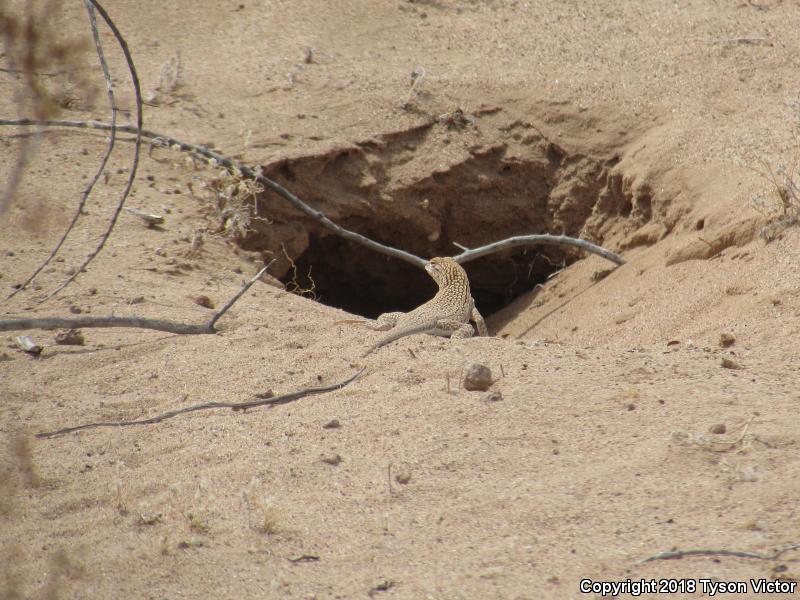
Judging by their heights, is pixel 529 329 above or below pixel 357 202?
below

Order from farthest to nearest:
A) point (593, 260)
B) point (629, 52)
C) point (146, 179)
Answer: point (629, 52) → point (593, 260) → point (146, 179)

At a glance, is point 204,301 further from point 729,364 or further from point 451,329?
point 729,364

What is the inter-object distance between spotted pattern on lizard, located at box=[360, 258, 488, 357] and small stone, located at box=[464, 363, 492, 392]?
1.22 metres

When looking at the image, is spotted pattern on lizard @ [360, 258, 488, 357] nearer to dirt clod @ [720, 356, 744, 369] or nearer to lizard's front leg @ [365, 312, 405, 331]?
lizard's front leg @ [365, 312, 405, 331]

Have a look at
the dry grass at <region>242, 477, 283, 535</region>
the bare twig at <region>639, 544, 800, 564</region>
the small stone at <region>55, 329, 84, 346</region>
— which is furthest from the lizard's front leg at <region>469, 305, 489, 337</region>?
the bare twig at <region>639, 544, 800, 564</region>

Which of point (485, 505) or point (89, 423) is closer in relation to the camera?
point (485, 505)

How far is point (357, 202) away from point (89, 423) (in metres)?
3.86

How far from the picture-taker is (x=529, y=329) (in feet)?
23.7

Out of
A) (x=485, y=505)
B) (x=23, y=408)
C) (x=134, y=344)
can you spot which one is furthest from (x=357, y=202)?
(x=485, y=505)

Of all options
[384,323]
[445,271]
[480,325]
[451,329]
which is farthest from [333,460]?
[445,271]

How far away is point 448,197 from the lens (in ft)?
26.2

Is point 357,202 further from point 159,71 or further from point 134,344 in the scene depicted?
point 134,344

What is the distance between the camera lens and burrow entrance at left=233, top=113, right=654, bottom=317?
732 centimetres

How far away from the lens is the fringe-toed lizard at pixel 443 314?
20.1 ft
